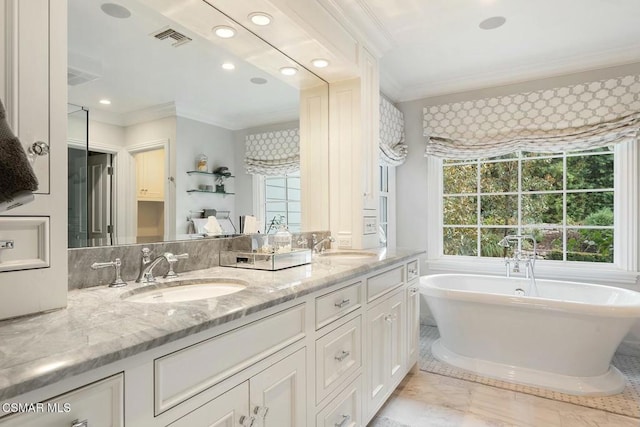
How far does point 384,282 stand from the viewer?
209cm

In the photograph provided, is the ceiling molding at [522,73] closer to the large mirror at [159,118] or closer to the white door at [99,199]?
the large mirror at [159,118]

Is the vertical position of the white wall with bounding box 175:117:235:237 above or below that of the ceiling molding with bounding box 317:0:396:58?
below

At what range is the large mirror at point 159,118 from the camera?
1.33 m

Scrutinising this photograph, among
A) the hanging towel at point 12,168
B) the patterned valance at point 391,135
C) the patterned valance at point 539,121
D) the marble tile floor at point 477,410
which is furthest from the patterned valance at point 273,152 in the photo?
the patterned valance at point 539,121

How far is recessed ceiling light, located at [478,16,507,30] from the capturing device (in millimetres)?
2533

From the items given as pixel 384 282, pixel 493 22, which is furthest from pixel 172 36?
pixel 493 22

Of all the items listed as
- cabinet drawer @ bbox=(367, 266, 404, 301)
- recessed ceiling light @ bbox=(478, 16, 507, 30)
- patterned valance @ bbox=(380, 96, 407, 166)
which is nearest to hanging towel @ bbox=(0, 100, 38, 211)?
cabinet drawer @ bbox=(367, 266, 404, 301)

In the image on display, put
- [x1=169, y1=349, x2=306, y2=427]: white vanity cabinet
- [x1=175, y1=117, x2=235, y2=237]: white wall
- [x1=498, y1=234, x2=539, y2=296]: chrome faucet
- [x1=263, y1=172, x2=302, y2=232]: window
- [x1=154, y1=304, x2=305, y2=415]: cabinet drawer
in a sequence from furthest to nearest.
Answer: [x1=498, y1=234, x2=539, y2=296]: chrome faucet
[x1=263, y1=172, x2=302, y2=232]: window
[x1=175, y1=117, x2=235, y2=237]: white wall
[x1=169, y1=349, x2=306, y2=427]: white vanity cabinet
[x1=154, y1=304, x2=305, y2=415]: cabinet drawer

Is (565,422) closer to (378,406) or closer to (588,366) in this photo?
(588,366)

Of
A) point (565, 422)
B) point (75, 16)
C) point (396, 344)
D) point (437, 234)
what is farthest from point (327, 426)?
point (437, 234)

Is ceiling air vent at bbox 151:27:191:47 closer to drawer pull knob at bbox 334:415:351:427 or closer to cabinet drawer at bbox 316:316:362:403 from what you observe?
cabinet drawer at bbox 316:316:362:403

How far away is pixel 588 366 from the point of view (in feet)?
7.95

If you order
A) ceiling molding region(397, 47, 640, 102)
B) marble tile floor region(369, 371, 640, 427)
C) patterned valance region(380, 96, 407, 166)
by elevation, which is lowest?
marble tile floor region(369, 371, 640, 427)

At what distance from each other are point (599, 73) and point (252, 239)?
332cm
